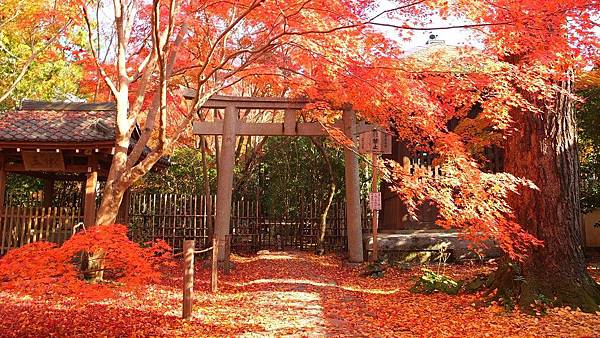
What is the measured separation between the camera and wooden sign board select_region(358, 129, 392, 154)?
38.2ft

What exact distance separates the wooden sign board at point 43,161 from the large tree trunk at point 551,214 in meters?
9.79

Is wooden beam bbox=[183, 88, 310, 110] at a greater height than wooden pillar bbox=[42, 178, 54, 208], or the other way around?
wooden beam bbox=[183, 88, 310, 110]

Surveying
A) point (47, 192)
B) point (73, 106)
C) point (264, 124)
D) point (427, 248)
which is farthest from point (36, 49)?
point (427, 248)

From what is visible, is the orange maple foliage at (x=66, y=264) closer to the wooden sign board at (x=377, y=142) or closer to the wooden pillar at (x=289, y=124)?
the wooden pillar at (x=289, y=124)

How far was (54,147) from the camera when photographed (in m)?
10.0

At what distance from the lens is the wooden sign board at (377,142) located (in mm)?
11633

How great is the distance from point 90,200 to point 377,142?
23.0ft

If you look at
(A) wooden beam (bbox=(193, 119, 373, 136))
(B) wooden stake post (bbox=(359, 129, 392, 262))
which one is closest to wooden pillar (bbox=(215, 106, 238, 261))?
(A) wooden beam (bbox=(193, 119, 373, 136))

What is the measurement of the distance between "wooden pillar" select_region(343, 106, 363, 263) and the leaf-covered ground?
8.68 feet

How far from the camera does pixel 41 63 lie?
15367 millimetres

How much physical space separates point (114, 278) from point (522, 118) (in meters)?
8.35

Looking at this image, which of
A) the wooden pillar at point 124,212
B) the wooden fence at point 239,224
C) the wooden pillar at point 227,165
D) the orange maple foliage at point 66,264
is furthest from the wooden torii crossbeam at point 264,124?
the orange maple foliage at point 66,264

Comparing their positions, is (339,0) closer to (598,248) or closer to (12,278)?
(12,278)

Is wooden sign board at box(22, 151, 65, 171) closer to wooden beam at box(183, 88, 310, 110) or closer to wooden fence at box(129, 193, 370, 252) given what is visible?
wooden beam at box(183, 88, 310, 110)
